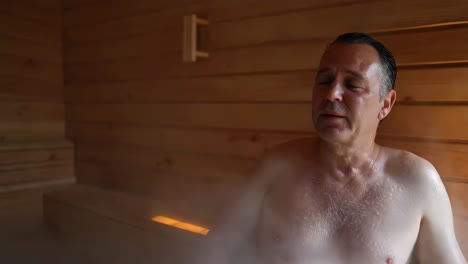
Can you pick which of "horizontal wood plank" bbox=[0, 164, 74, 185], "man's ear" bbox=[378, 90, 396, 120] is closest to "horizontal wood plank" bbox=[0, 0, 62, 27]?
"horizontal wood plank" bbox=[0, 164, 74, 185]

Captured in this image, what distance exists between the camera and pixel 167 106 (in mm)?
2348

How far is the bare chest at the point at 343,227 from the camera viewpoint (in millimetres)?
1204

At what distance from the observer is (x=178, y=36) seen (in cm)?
225

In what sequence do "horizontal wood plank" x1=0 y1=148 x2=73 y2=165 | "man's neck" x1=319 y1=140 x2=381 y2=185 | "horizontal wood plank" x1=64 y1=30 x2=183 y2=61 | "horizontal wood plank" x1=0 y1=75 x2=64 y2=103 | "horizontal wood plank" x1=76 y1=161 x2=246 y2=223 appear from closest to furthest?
"man's neck" x1=319 y1=140 x2=381 y2=185 → "horizontal wood plank" x1=76 y1=161 x2=246 y2=223 → "horizontal wood plank" x1=64 y1=30 x2=183 y2=61 → "horizontal wood plank" x1=0 y1=148 x2=73 y2=165 → "horizontal wood plank" x1=0 y1=75 x2=64 y2=103

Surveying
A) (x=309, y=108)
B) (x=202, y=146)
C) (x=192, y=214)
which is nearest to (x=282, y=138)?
(x=309, y=108)

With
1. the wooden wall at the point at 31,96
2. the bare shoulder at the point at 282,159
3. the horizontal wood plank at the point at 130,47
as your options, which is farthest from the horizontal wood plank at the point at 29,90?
the bare shoulder at the point at 282,159

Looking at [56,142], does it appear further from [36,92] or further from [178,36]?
[178,36]

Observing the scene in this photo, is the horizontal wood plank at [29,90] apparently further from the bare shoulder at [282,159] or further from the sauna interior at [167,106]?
the bare shoulder at [282,159]

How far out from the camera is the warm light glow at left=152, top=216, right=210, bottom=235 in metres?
1.88

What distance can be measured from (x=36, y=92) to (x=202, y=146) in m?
1.59

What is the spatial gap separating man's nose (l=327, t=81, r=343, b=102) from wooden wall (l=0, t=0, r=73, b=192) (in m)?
2.36

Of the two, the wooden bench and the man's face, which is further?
the wooden bench

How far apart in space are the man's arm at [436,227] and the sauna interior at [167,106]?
0.66 feet

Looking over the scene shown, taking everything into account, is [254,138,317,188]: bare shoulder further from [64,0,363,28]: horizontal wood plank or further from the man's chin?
[64,0,363,28]: horizontal wood plank
